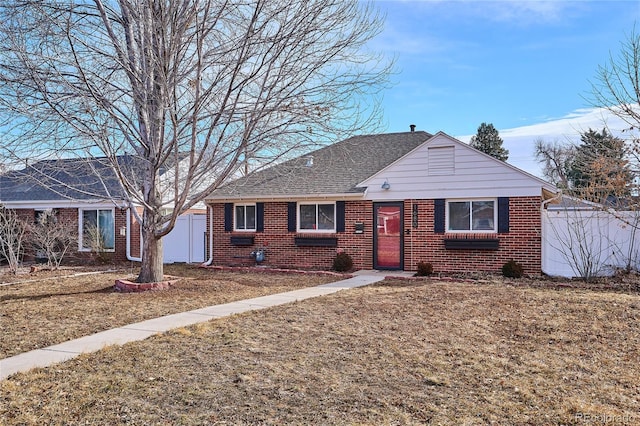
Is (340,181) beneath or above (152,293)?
above

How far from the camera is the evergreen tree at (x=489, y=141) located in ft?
144

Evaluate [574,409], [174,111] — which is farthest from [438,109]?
[574,409]

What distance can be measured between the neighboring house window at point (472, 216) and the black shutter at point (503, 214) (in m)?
0.16

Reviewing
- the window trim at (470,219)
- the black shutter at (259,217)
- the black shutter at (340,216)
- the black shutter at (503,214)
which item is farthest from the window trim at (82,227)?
the black shutter at (503,214)

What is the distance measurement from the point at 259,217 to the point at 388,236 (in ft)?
14.1

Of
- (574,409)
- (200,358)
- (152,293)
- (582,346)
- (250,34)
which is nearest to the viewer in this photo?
(574,409)

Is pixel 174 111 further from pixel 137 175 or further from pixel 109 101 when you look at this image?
pixel 137 175

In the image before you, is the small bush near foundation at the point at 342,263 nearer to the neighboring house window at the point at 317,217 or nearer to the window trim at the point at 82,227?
the neighboring house window at the point at 317,217

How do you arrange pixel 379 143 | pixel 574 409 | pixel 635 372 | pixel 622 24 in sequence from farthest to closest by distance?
1. pixel 379 143
2. pixel 622 24
3. pixel 635 372
4. pixel 574 409

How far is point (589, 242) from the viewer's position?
1215 cm

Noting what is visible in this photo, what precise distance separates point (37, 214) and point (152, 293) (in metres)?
11.5

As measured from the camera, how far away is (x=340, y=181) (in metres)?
15.0

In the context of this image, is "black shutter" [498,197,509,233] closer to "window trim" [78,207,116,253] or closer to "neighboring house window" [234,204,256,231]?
"neighboring house window" [234,204,256,231]

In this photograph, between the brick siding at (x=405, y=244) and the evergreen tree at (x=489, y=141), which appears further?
the evergreen tree at (x=489, y=141)
